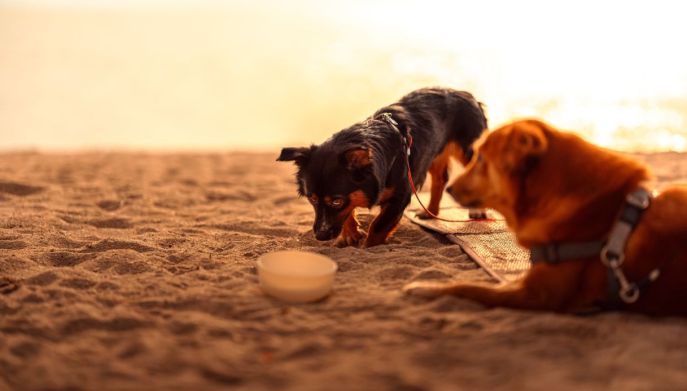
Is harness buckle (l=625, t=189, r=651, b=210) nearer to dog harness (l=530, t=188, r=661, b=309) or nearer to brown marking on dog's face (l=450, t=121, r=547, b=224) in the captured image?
dog harness (l=530, t=188, r=661, b=309)

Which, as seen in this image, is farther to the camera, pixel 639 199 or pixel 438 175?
pixel 438 175

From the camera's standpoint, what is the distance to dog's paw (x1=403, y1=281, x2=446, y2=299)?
10.4 feet

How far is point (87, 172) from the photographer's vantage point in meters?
7.51

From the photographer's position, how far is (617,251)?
8.72ft

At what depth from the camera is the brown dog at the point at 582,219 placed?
276 centimetres

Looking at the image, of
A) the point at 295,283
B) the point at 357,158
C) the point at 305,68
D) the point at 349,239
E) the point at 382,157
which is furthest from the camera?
the point at 305,68

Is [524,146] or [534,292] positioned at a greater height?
[524,146]

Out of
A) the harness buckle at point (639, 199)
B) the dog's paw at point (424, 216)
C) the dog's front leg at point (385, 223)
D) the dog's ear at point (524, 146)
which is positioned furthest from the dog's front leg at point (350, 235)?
the harness buckle at point (639, 199)

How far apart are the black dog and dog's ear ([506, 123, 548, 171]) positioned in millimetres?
1411

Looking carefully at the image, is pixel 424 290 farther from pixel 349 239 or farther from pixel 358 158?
pixel 349 239

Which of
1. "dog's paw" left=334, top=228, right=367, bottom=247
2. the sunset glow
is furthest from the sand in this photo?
the sunset glow

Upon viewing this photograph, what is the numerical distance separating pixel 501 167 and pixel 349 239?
1.96 meters

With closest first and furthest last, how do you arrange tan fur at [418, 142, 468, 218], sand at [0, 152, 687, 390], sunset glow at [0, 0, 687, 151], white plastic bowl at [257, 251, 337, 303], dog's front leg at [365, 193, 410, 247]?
sand at [0, 152, 687, 390] → white plastic bowl at [257, 251, 337, 303] → dog's front leg at [365, 193, 410, 247] → tan fur at [418, 142, 468, 218] → sunset glow at [0, 0, 687, 151]

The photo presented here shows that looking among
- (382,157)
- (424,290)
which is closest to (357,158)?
(382,157)
